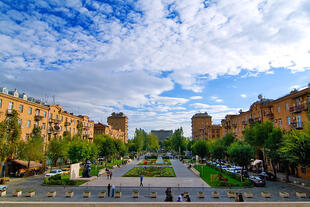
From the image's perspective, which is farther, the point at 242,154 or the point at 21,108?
the point at 21,108

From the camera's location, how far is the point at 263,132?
40.9 metres

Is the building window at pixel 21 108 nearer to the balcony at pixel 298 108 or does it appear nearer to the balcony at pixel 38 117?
the balcony at pixel 38 117

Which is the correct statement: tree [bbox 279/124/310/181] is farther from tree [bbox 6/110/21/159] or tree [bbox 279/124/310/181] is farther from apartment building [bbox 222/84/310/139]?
tree [bbox 6/110/21/159]

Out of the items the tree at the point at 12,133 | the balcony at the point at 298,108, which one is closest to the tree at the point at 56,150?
the tree at the point at 12,133

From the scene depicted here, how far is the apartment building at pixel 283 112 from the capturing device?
120 feet

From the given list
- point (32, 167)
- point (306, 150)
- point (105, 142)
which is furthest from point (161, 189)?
point (105, 142)

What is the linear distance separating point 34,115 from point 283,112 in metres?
50.9

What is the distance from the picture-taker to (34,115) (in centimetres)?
4584

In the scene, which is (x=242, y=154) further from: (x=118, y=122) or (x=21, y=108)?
(x=118, y=122)

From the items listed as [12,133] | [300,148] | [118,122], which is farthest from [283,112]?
[118,122]

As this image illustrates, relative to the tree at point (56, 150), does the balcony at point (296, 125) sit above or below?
above

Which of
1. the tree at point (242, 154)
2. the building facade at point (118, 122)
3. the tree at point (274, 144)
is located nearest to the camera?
the tree at point (242, 154)

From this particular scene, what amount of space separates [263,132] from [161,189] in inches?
975

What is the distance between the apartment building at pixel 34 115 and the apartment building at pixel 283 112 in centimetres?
4702
